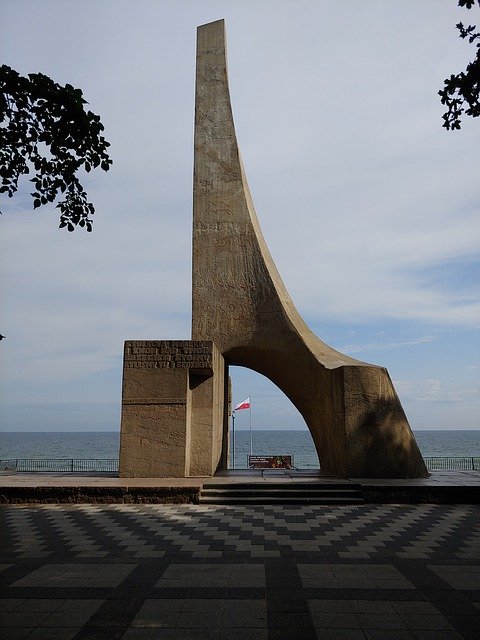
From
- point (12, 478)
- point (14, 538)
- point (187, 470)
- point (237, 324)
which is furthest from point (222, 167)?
point (14, 538)

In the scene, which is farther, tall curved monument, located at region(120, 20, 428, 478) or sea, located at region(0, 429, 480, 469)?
sea, located at region(0, 429, 480, 469)

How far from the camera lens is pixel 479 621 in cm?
389

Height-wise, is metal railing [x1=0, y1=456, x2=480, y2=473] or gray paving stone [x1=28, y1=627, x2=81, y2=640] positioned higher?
metal railing [x1=0, y1=456, x2=480, y2=473]

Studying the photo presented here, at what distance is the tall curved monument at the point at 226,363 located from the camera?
35.3 ft

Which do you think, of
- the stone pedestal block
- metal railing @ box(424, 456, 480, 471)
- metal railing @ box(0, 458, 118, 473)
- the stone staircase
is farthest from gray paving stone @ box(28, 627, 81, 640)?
metal railing @ box(424, 456, 480, 471)

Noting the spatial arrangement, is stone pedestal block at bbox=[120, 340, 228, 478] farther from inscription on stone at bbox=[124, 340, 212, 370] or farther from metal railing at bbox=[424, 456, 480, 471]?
metal railing at bbox=[424, 456, 480, 471]

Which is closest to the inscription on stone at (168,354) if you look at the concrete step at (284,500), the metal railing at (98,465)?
the concrete step at (284,500)

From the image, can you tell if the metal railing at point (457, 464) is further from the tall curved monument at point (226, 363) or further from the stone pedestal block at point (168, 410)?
the stone pedestal block at point (168, 410)

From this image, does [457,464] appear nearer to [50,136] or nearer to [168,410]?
[168,410]

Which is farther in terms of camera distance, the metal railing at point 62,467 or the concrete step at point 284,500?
the metal railing at point 62,467

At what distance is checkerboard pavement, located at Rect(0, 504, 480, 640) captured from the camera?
383 centimetres

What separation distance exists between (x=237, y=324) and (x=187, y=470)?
3.64m

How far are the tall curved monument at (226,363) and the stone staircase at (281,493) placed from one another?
1055 mm

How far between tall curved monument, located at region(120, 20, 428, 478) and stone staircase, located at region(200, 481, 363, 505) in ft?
3.46
